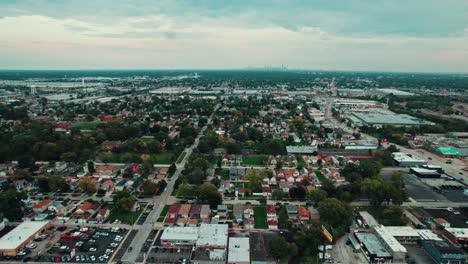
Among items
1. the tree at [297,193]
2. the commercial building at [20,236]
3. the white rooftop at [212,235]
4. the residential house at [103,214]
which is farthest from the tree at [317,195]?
the commercial building at [20,236]

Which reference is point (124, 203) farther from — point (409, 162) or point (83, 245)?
point (409, 162)

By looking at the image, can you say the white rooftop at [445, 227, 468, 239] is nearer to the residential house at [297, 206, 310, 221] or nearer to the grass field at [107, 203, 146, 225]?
the residential house at [297, 206, 310, 221]

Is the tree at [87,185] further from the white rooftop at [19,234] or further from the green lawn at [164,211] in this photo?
the green lawn at [164,211]

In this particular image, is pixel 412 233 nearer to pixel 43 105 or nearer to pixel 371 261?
pixel 371 261

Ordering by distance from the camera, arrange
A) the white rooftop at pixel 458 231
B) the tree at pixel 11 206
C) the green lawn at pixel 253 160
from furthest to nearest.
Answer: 1. the green lawn at pixel 253 160
2. the tree at pixel 11 206
3. the white rooftop at pixel 458 231

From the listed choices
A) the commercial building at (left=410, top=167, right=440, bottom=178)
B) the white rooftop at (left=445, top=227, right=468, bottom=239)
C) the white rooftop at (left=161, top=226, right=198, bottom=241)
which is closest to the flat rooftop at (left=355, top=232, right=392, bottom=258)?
the white rooftop at (left=445, top=227, right=468, bottom=239)

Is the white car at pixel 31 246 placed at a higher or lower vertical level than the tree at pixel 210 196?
Answer: lower
